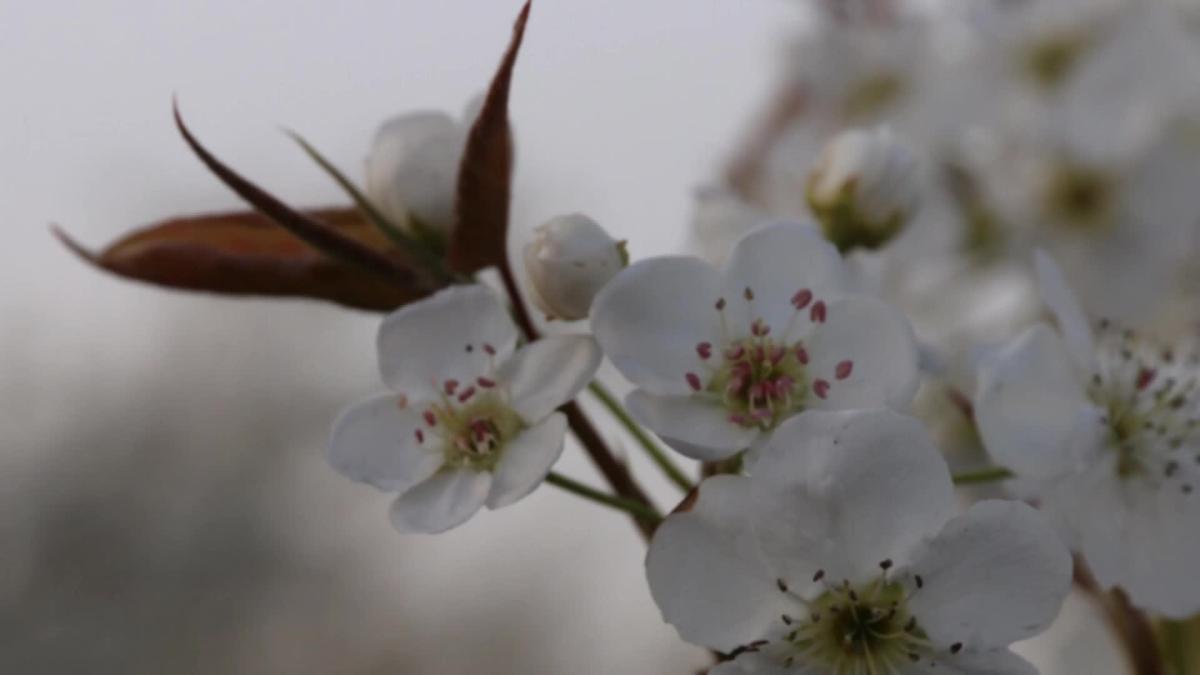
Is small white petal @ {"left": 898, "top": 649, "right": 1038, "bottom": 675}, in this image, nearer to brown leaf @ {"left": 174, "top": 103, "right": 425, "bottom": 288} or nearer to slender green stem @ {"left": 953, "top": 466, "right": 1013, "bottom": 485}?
slender green stem @ {"left": 953, "top": 466, "right": 1013, "bottom": 485}

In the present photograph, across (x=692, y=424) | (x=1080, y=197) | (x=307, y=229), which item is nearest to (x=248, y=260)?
(x=307, y=229)

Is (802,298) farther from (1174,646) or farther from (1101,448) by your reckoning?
(1174,646)

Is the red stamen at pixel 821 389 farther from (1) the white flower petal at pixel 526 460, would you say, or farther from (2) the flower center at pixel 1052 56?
(2) the flower center at pixel 1052 56

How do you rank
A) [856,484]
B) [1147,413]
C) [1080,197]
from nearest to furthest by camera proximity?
[856,484]
[1147,413]
[1080,197]

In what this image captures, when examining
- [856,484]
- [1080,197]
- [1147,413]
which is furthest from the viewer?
[1080,197]

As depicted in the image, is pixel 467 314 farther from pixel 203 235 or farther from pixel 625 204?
pixel 625 204

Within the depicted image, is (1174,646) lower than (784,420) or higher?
lower

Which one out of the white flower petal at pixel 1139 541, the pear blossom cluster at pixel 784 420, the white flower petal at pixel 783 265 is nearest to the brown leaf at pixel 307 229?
the pear blossom cluster at pixel 784 420
